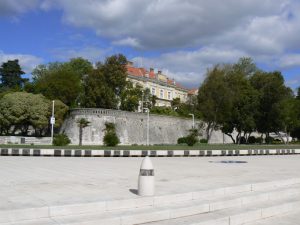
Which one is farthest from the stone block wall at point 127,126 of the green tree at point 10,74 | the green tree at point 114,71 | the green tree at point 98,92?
the green tree at point 10,74

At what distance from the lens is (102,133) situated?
2184 inches

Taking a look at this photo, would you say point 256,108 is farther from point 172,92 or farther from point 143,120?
point 172,92

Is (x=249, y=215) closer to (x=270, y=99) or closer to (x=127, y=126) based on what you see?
(x=127, y=126)

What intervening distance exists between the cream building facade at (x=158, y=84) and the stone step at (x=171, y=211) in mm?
86953

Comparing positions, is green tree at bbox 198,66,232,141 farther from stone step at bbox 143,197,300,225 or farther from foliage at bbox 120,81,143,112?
stone step at bbox 143,197,300,225

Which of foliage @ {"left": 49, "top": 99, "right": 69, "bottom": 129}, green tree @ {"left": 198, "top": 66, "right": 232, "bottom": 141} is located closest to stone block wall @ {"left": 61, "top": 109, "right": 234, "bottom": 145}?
foliage @ {"left": 49, "top": 99, "right": 69, "bottom": 129}

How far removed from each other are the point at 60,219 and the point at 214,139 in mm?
70177

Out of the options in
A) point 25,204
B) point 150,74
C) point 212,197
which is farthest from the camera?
point 150,74

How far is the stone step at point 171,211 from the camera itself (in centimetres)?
608

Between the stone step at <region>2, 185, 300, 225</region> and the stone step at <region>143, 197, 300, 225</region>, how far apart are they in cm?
11

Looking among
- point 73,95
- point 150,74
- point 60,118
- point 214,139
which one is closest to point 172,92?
point 150,74

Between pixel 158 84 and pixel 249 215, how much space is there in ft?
321

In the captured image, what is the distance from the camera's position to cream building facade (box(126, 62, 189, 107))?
323ft

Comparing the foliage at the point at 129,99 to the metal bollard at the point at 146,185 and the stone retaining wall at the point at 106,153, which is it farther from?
the metal bollard at the point at 146,185
